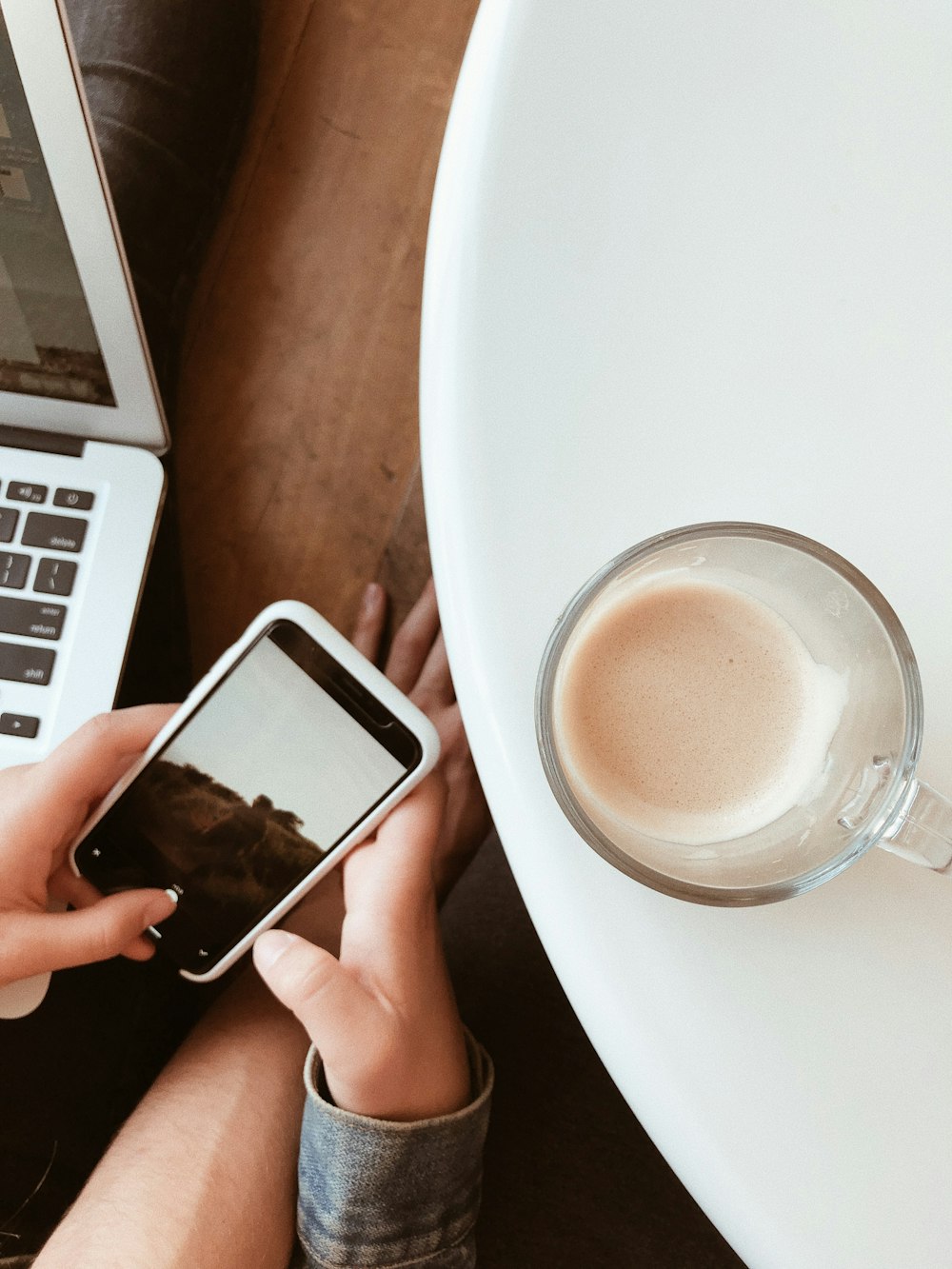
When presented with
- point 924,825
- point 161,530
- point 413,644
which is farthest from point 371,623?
point 924,825

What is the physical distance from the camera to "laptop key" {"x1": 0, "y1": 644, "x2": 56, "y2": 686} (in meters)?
0.54

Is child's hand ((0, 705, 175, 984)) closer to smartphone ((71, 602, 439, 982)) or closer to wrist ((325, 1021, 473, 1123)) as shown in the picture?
smartphone ((71, 602, 439, 982))

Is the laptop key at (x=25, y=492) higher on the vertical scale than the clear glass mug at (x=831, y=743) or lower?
lower

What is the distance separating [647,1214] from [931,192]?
2.19ft

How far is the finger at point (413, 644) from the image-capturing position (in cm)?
75

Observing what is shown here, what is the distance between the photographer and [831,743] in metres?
0.34

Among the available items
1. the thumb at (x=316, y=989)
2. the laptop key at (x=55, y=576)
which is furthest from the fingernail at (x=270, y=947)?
the laptop key at (x=55, y=576)

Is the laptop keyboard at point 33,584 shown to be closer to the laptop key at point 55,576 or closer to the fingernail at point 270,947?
the laptop key at point 55,576

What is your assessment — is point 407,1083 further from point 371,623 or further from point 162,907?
point 371,623

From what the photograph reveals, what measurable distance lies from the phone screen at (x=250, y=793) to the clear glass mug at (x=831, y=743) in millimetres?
210

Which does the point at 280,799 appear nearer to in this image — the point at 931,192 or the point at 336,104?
the point at 931,192

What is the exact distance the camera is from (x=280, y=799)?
0.53 m

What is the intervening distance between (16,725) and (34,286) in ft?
0.81

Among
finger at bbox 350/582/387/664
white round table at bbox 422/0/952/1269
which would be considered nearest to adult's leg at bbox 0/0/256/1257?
finger at bbox 350/582/387/664
